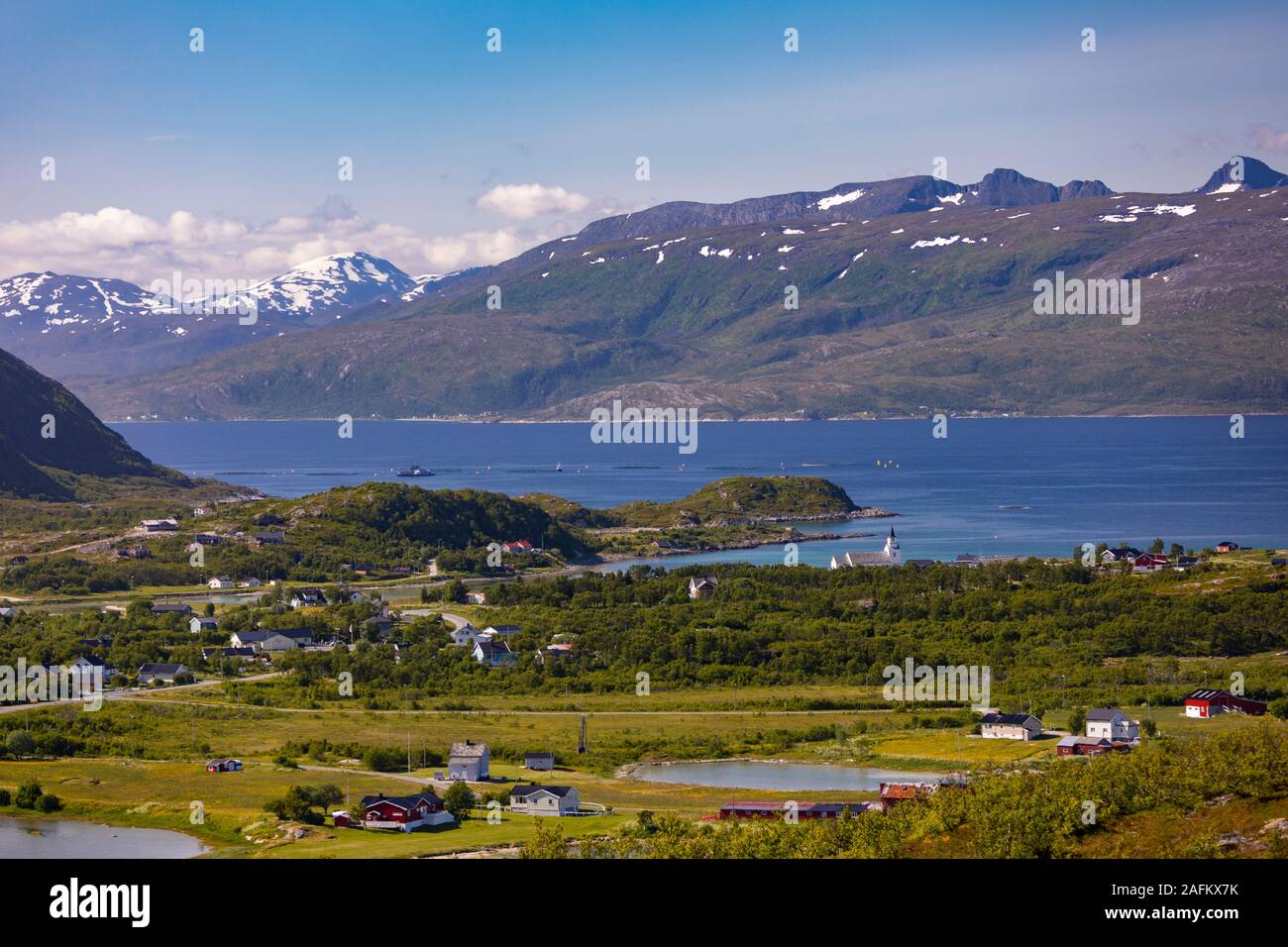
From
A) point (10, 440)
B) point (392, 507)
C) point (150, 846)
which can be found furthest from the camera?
point (10, 440)

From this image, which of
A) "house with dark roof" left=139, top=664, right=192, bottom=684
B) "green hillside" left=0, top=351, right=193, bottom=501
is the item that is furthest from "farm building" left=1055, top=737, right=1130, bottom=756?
"green hillside" left=0, top=351, right=193, bottom=501

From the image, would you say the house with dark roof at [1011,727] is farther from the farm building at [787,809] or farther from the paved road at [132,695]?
the paved road at [132,695]

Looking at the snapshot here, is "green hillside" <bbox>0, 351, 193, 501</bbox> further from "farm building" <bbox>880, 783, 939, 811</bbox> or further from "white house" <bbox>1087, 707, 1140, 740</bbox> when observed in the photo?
"farm building" <bbox>880, 783, 939, 811</bbox>

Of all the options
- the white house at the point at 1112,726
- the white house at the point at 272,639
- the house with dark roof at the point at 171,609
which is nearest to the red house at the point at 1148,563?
the white house at the point at 1112,726

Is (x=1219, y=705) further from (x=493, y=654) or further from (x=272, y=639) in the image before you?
(x=272, y=639)

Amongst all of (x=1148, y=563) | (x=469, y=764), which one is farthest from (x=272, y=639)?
(x=1148, y=563)

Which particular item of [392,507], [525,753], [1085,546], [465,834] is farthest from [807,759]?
[392,507]
